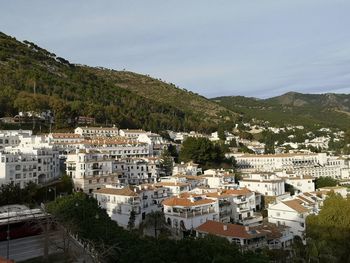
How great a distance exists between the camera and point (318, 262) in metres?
30.3

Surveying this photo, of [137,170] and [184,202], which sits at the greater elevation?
[137,170]

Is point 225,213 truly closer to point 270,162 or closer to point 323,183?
point 323,183

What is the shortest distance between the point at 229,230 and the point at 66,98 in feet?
207

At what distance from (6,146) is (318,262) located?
45733 mm

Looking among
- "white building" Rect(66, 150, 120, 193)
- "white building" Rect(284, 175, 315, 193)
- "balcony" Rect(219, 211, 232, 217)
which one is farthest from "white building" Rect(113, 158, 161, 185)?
"white building" Rect(284, 175, 315, 193)

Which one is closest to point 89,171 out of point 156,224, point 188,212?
point 156,224

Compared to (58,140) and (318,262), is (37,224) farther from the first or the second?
(58,140)

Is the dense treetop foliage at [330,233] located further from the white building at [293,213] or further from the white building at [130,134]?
the white building at [130,134]

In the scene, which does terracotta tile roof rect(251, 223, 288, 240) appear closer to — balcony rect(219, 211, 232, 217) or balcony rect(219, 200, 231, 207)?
balcony rect(219, 211, 232, 217)

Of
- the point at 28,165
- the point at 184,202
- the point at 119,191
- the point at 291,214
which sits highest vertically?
the point at 28,165

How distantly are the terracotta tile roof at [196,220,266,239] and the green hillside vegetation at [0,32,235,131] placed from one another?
45.9 meters

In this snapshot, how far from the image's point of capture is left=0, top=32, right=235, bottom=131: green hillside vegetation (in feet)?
250

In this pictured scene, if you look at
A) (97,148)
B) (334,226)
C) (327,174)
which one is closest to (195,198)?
(334,226)

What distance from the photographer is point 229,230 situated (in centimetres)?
3466
